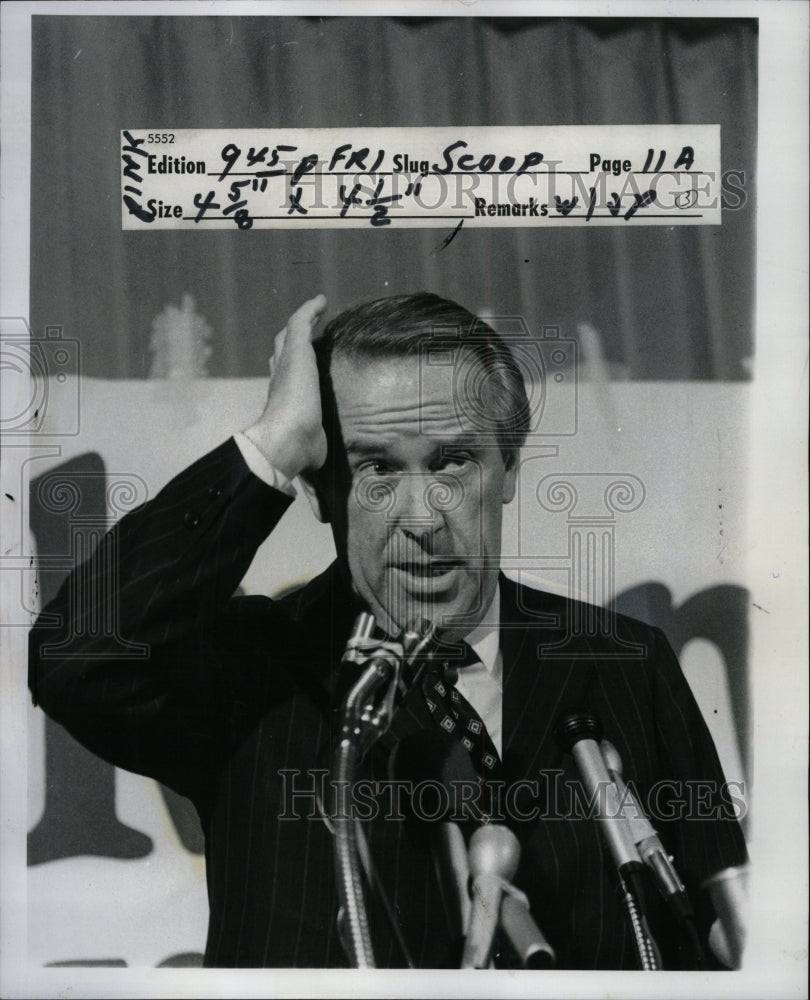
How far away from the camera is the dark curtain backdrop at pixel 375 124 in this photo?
2.35 metres

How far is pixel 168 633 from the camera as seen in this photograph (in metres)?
2.29

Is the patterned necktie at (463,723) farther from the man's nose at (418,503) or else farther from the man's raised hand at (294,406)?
the man's raised hand at (294,406)

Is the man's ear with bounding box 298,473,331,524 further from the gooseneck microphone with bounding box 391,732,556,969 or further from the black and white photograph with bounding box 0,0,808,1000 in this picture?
the gooseneck microphone with bounding box 391,732,556,969

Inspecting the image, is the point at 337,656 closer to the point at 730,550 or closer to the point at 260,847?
the point at 260,847

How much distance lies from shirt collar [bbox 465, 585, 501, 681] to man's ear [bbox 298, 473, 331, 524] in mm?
375

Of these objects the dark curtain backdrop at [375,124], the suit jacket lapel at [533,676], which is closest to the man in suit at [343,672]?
the suit jacket lapel at [533,676]

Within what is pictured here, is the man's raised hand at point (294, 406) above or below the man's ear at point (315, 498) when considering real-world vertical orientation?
above

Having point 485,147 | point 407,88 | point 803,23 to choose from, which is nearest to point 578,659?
point 485,147

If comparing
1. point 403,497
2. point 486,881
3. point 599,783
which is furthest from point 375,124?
point 486,881

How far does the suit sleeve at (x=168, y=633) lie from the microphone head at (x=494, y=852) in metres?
0.54

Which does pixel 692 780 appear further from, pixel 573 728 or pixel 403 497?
pixel 403 497

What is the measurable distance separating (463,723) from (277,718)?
1.23 ft

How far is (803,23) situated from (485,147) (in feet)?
2.34

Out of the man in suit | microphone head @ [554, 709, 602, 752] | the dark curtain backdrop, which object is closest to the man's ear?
the man in suit
